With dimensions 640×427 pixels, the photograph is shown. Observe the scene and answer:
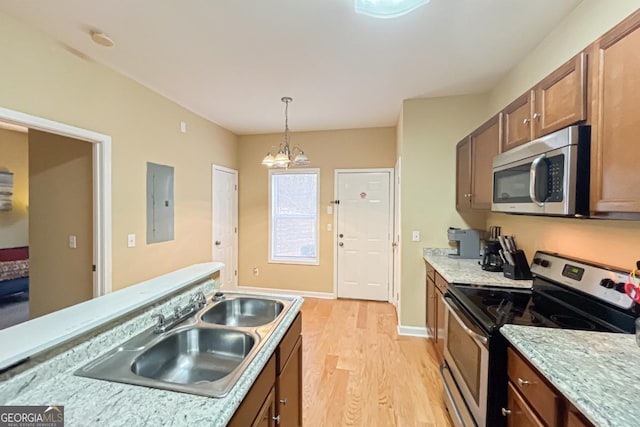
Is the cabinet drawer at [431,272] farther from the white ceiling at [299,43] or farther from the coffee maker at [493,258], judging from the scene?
the white ceiling at [299,43]

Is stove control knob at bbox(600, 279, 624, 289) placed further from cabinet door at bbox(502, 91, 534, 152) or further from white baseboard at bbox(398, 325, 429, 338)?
white baseboard at bbox(398, 325, 429, 338)

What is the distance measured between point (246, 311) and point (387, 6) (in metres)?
1.90

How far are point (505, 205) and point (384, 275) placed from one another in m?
2.66

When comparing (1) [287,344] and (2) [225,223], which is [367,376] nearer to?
(1) [287,344]

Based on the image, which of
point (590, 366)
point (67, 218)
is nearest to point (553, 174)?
point (590, 366)

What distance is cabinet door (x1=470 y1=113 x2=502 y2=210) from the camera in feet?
7.18

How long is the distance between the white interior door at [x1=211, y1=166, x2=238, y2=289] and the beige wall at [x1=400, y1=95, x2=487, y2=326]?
2691 millimetres

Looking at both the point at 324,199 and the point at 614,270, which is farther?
the point at 324,199

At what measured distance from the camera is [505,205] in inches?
74.5

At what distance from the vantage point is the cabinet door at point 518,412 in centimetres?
109

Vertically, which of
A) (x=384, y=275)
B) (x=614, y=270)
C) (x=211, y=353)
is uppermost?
(x=614, y=270)

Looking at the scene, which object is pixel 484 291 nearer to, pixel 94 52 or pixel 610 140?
pixel 610 140

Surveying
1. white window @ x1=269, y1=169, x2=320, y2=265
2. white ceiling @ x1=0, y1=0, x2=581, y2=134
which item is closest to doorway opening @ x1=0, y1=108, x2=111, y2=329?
white ceiling @ x1=0, y1=0, x2=581, y2=134

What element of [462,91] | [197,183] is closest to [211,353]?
[197,183]
